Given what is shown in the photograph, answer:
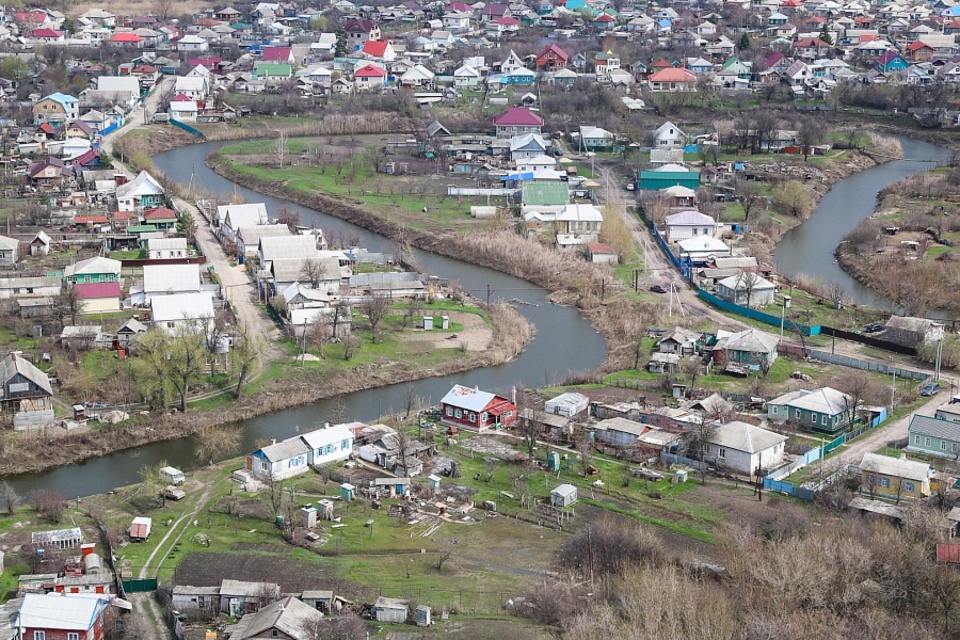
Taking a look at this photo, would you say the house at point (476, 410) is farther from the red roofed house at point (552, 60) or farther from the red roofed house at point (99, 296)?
the red roofed house at point (552, 60)

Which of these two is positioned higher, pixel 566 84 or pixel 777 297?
pixel 566 84

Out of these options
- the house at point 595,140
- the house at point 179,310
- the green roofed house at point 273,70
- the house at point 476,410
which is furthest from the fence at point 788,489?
the green roofed house at point 273,70

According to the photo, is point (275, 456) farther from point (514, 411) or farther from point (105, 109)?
point (105, 109)

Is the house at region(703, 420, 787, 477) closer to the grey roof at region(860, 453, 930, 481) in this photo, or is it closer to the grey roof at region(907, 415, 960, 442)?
the grey roof at region(860, 453, 930, 481)

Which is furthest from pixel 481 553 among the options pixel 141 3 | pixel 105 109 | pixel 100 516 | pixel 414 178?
pixel 141 3

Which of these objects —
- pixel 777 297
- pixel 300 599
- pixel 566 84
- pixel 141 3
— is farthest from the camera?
pixel 141 3

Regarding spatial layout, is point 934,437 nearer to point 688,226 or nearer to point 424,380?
point 424,380

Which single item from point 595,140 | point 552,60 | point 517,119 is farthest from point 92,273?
point 552,60
